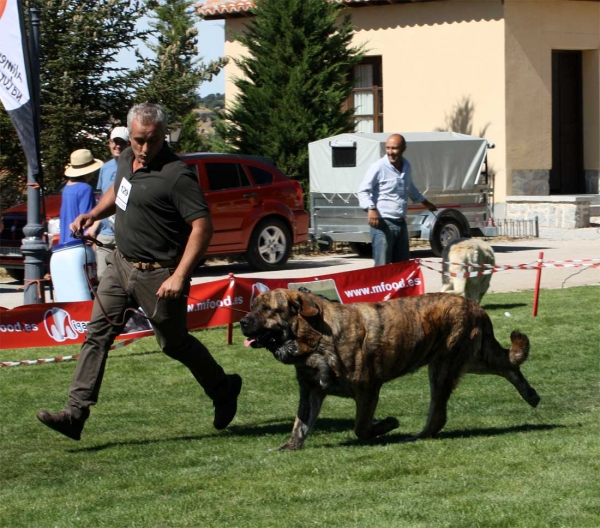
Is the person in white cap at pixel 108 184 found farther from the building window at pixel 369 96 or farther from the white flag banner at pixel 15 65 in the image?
the building window at pixel 369 96

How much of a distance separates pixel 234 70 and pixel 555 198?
28.1ft

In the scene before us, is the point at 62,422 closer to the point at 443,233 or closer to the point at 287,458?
the point at 287,458

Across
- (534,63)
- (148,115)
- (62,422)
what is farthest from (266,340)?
(534,63)

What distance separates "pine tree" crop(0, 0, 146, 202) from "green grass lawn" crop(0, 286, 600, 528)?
388 inches

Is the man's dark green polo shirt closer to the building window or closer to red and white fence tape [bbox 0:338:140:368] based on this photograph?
red and white fence tape [bbox 0:338:140:368]

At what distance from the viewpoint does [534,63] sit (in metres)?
25.4

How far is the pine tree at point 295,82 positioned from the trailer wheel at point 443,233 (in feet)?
12.5

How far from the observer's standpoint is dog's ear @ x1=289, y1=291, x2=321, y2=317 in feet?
21.1

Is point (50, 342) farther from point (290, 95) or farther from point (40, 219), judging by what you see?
point (290, 95)

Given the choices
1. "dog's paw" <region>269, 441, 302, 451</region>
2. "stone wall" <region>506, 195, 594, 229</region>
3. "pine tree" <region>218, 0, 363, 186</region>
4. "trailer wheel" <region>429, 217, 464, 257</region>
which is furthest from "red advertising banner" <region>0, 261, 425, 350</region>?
"stone wall" <region>506, 195, 594, 229</region>

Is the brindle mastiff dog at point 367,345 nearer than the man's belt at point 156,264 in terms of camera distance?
Yes

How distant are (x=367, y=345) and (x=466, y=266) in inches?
239

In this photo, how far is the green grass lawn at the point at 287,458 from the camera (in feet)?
17.3

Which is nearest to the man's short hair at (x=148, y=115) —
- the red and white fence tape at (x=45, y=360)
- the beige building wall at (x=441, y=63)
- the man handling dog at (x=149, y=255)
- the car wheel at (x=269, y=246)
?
the man handling dog at (x=149, y=255)
